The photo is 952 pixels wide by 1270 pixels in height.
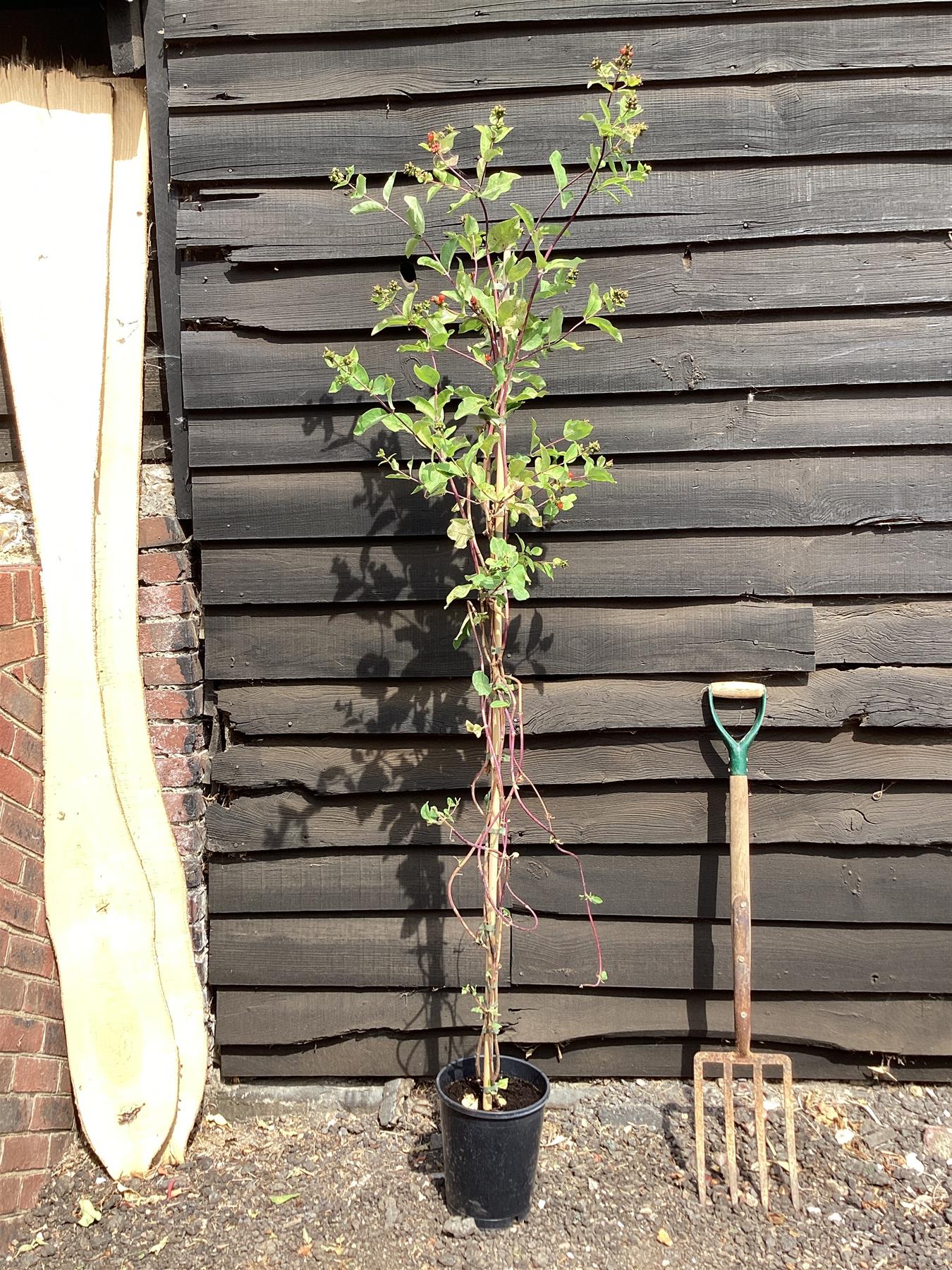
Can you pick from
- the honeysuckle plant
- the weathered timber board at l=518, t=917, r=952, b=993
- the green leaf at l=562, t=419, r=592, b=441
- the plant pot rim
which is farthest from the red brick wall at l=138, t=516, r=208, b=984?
the green leaf at l=562, t=419, r=592, b=441

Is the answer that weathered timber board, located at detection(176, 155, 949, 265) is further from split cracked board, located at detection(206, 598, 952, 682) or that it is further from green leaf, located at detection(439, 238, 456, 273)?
split cracked board, located at detection(206, 598, 952, 682)

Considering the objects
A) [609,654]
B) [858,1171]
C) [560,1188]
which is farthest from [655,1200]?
[609,654]

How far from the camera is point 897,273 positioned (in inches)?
91.7

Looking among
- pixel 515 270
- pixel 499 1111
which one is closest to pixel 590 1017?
pixel 499 1111

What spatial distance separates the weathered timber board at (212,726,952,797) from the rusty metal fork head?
2.20 feet

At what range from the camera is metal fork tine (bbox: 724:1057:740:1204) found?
2107 mm

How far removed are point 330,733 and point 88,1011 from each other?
916 millimetres

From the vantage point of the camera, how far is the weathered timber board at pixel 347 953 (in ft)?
8.07

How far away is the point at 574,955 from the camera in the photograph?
245 centimetres

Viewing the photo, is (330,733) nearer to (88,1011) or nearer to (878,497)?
(88,1011)

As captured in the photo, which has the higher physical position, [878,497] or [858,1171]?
[878,497]

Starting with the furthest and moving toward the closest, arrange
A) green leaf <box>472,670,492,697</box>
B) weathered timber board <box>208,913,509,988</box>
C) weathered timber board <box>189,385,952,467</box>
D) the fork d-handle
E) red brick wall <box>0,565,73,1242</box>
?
weathered timber board <box>208,913,509,988</box> < weathered timber board <box>189,385,952,467</box> < the fork d-handle < red brick wall <box>0,565,73,1242</box> < green leaf <box>472,670,492,697</box>

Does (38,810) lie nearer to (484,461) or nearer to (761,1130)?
(484,461)

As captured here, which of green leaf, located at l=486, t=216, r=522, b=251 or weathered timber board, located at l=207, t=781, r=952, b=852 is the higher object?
green leaf, located at l=486, t=216, r=522, b=251
